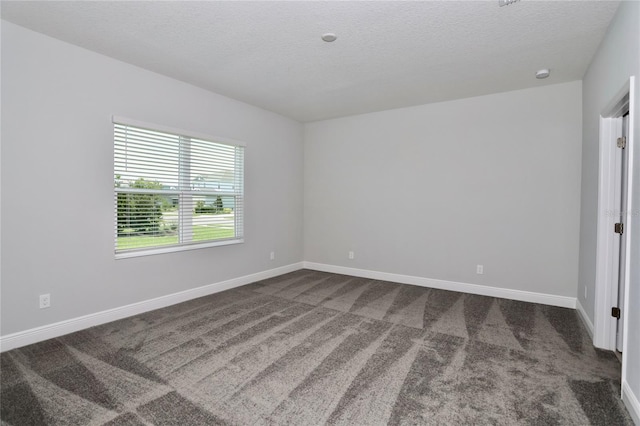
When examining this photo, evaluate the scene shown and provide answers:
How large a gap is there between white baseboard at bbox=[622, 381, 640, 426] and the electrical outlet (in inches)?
172

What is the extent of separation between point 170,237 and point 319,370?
2497 millimetres

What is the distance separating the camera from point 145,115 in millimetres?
3506

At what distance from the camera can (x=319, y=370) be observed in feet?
7.65

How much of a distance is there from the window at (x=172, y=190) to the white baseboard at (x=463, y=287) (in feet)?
6.47

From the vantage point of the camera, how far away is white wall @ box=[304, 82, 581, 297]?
3846 mm

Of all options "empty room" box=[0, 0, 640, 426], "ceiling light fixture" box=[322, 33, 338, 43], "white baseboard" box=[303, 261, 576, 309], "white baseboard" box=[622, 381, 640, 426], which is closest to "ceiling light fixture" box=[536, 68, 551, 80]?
"empty room" box=[0, 0, 640, 426]

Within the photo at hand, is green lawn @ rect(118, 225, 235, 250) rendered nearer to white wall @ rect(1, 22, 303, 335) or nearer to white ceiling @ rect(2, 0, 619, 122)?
white wall @ rect(1, 22, 303, 335)

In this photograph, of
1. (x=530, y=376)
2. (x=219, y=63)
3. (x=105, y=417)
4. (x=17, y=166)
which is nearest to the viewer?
(x=105, y=417)

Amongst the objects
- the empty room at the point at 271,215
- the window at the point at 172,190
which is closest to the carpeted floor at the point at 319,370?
the empty room at the point at 271,215

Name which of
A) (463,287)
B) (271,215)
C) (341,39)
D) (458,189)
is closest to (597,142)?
(458,189)

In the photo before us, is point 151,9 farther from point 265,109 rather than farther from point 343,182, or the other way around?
point 343,182

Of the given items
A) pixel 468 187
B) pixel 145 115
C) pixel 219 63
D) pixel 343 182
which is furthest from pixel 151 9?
pixel 468 187

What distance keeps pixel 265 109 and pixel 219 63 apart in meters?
1.73

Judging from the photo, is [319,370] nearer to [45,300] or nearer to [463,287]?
[45,300]
